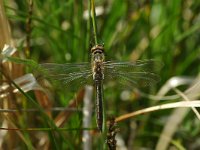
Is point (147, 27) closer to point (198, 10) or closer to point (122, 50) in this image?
point (122, 50)

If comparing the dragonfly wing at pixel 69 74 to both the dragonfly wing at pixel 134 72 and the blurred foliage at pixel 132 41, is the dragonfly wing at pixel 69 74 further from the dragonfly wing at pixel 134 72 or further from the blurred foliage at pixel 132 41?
the blurred foliage at pixel 132 41

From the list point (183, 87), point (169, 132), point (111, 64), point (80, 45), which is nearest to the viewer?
point (111, 64)

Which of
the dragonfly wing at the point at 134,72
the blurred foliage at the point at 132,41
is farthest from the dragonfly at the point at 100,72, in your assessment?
the blurred foliage at the point at 132,41

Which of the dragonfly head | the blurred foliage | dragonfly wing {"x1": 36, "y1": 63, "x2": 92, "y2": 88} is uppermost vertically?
the blurred foliage

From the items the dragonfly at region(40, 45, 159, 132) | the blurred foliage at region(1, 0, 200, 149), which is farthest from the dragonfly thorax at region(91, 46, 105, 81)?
the blurred foliage at region(1, 0, 200, 149)

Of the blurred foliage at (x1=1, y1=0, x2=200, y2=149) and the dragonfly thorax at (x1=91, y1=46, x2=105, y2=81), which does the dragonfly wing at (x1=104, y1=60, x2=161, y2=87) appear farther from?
the blurred foliage at (x1=1, y1=0, x2=200, y2=149)

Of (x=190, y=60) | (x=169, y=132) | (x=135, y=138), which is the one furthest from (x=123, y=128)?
(x=190, y=60)

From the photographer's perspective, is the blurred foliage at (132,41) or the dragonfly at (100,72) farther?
the blurred foliage at (132,41)
